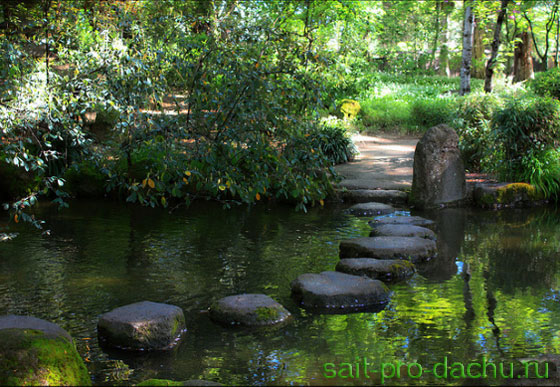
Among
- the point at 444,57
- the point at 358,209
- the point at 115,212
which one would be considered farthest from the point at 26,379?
the point at 444,57

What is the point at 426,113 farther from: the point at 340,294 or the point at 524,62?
the point at 340,294

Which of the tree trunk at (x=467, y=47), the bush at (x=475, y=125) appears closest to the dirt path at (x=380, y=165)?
the bush at (x=475, y=125)

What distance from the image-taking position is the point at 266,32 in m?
6.46

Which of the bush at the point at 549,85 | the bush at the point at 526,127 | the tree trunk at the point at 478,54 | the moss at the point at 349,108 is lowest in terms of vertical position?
the bush at the point at 526,127

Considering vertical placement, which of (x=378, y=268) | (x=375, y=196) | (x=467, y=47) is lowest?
(x=378, y=268)

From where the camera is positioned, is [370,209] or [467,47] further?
[467,47]

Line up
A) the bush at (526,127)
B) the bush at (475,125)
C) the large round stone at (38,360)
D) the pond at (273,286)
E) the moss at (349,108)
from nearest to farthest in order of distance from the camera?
1. the large round stone at (38,360)
2. the pond at (273,286)
3. the bush at (526,127)
4. the bush at (475,125)
5. the moss at (349,108)

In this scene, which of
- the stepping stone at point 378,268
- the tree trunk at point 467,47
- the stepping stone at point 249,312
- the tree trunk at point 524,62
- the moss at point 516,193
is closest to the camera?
the stepping stone at point 249,312

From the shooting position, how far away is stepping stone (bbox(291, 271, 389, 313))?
18.2ft

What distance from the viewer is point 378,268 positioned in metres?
6.40

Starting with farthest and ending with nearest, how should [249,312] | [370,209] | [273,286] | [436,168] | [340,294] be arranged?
[436,168] < [370,209] < [273,286] < [340,294] < [249,312]

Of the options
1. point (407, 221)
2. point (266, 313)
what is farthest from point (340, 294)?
point (407, 221)

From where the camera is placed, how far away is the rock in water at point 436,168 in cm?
1010

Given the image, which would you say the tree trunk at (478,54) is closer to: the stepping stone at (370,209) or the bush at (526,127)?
the bush at (526,127)
